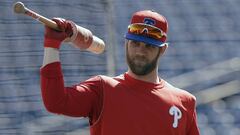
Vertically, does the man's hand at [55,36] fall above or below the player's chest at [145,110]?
above

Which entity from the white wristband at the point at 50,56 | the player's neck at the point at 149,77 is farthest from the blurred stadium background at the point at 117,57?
the white wristband at the point at 50,56

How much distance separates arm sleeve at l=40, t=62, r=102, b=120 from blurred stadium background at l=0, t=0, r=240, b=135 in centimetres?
105

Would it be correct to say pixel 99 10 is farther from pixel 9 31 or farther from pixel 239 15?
pixel 239 15

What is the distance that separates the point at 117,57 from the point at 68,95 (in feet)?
5.58

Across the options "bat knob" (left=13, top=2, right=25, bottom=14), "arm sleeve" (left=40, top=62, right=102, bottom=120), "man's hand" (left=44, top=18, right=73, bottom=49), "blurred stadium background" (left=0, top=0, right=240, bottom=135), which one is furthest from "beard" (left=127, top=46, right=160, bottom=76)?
"blurred stadium background" (left=0, top=0, right=240, bottom=135)

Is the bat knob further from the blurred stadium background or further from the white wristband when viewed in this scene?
the blurred stadium background

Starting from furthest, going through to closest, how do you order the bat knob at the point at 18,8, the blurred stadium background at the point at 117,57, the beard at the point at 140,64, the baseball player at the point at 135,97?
the blurred stadium background at the point at 117,57
the beard at the point at 140,64
the baseball player at the point at 135,97
the bat knob at the point at 18,8

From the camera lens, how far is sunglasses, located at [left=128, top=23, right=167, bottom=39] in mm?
2592

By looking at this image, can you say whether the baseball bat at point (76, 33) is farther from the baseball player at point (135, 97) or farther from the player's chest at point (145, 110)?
the player's chest at point (145, 110)

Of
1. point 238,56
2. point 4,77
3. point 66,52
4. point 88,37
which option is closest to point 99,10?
point 66,52

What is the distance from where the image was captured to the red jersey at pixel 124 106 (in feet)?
7.89

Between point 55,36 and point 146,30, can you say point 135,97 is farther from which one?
point 55,36

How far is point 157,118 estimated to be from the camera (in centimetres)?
254

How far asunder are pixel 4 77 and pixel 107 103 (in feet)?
4.26
